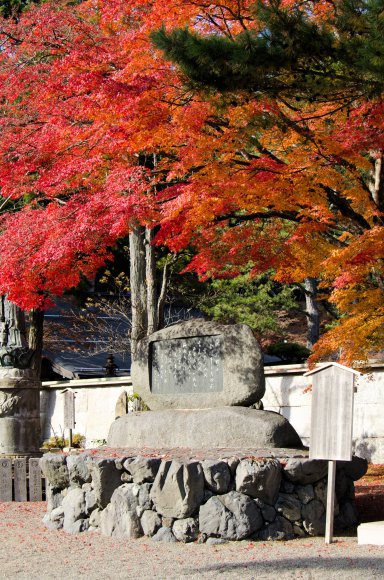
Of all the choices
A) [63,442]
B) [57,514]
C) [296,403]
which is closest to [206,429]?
[57,514]

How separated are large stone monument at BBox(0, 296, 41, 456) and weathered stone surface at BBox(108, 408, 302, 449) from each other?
4342mm

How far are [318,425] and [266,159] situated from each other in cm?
421

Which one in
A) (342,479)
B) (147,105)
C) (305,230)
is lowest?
(342,479)

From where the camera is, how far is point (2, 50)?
15.8 m

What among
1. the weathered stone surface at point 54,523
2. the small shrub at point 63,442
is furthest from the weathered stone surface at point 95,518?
the small shrub at point 63,442

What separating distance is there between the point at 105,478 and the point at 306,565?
3277 millimetres

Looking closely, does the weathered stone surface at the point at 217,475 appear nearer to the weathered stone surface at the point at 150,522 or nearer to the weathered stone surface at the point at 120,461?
the weathered stone surface at the point at 150,522

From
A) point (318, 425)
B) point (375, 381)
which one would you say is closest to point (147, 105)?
point (318, 425)

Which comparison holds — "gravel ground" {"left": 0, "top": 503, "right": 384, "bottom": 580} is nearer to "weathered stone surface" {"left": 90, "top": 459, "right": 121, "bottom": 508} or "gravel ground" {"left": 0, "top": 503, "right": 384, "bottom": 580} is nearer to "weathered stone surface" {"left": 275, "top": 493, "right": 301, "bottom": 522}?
"weathered stone surface" {"left": 275, "top": 493, "right": 301, "bottom": 522}

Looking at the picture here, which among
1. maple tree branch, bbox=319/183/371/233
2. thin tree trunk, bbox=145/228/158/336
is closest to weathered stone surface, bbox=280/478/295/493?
maple tree branch, bbox=319/183/371/233

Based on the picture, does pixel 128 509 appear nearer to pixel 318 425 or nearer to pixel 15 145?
pixel 318 425

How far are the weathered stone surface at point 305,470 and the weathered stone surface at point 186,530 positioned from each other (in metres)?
1.25

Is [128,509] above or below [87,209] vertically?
below

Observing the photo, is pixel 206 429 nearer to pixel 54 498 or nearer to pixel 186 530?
pixel 186 530
